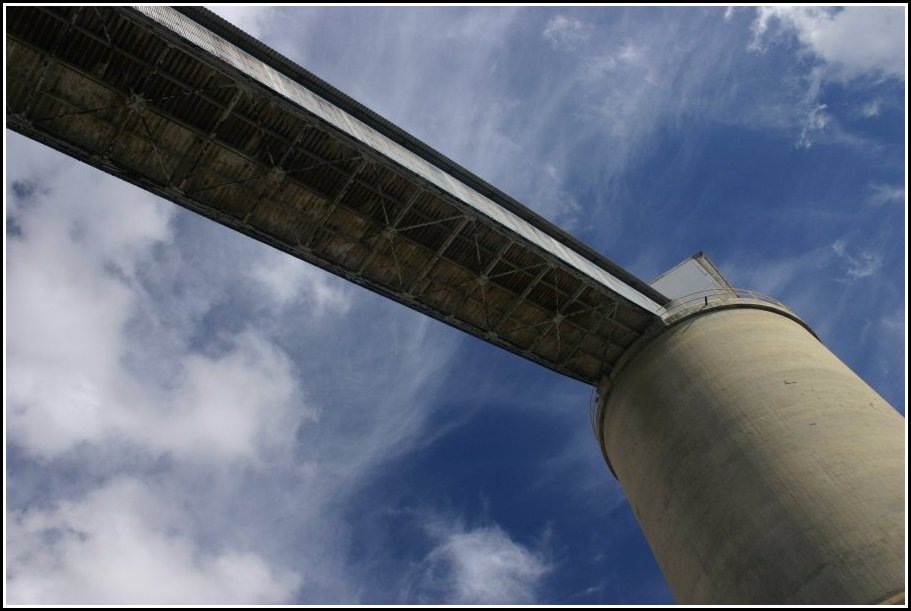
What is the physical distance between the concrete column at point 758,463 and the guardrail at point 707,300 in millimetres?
411

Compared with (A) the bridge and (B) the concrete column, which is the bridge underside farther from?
(B) the concrete column

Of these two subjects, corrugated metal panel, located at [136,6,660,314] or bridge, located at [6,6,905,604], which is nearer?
bridge, located at [6,6,905,604]

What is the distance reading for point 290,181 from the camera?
724 inches

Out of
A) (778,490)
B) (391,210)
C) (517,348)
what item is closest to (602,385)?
(517,348)

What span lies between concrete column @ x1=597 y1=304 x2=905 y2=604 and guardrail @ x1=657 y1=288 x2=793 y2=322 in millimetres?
411

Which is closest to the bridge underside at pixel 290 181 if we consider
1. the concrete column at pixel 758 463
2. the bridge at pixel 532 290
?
the bridge at pixel 532 290

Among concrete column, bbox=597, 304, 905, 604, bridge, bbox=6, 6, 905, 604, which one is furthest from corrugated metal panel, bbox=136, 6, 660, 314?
concrete column, bbox=597, 304, 905, 604

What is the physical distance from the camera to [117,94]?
1611 cm

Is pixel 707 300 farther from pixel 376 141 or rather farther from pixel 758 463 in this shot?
pixel 376 141

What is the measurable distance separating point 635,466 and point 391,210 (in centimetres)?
1023

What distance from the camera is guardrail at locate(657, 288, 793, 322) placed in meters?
21.3

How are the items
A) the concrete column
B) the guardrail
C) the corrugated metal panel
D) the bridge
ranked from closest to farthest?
the concrete column → the bridge → the corrugated metal panel → the guardrail

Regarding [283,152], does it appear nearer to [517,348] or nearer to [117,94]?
[117,94]

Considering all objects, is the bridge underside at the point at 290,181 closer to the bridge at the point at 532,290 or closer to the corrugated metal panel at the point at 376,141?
the bridge at the point at 532,290
